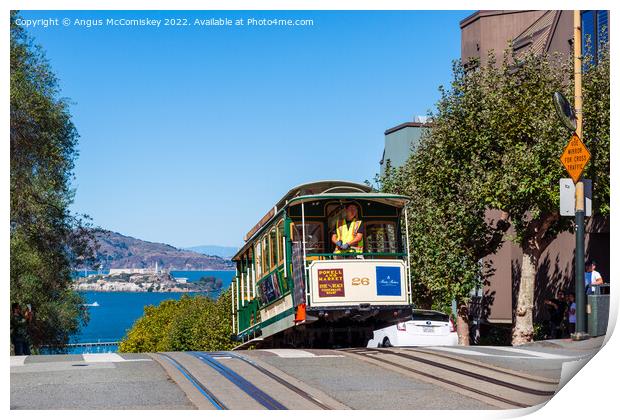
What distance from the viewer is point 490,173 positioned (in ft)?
75.4

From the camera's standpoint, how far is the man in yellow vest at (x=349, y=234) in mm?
19828

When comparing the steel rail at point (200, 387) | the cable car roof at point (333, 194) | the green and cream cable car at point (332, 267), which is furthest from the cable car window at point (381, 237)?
the steel rail at point (200, 387)

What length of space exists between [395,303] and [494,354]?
2.78 m

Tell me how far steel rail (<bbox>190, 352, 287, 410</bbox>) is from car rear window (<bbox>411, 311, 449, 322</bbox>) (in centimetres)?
601

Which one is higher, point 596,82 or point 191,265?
point 596,82

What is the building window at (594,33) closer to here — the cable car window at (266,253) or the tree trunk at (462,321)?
the tree trunk at (462,321)

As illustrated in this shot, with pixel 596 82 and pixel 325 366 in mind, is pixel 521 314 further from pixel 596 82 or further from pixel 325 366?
pixel 325 366

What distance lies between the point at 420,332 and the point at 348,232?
304 centimetres

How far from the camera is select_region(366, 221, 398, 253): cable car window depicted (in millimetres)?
20109

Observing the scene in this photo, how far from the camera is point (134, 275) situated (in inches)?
771

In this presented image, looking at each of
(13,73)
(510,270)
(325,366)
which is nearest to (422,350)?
(325,366)

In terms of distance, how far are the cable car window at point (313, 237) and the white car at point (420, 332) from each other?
2.38 meters

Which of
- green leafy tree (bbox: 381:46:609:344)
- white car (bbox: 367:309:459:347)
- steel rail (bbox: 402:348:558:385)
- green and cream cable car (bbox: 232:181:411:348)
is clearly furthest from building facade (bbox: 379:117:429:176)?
steel rail (bbox: 402:348:558:385)

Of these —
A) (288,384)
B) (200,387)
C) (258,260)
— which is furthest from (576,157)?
(200,387)
